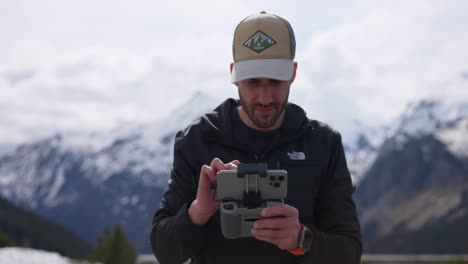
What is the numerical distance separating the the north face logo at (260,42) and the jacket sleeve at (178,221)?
3.26 ft

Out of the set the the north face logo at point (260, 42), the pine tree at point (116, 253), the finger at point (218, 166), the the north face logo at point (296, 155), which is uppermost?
the the north face logo at point (260, 42)

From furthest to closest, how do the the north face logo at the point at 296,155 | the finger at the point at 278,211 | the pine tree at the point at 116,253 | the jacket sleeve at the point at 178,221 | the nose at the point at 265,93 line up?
1. the pine tree at the point at 116,253
2. the the north face logo at the point at 296,155
3. the nose at the point at 265,93
4. the jacket sleeve at the point at 178,221
5. the finger at the point at 278,211

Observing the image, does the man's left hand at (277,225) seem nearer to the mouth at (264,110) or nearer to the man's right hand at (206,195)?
the man's right hand at (206,195)

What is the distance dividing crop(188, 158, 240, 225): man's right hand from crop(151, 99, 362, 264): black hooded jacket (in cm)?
9

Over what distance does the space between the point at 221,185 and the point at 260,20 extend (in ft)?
4.48


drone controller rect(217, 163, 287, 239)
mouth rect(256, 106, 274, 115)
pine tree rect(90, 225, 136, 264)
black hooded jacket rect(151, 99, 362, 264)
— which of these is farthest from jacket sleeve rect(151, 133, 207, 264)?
pine tree rect(90, 225, 136, 264)

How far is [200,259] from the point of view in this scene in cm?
496

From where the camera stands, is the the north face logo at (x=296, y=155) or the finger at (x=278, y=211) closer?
the finger at (x=278, y=211)

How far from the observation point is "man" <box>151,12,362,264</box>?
4.64 meters

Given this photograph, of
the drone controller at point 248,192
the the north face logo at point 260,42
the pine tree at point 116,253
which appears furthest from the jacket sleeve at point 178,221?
the pine tree at point 116,253

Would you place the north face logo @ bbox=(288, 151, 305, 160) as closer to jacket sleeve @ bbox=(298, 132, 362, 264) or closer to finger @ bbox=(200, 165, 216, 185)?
jacket sleeve @ bbox=(298, 132, 362, 264)

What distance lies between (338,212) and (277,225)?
110cm

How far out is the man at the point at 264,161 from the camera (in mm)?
4637

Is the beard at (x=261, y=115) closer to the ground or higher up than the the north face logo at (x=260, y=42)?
closer to the ground
